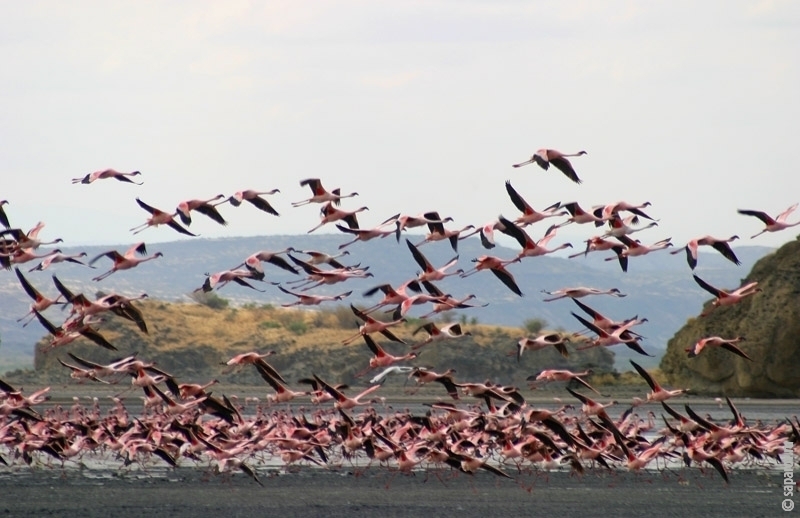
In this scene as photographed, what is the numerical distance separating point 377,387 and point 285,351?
126 ft

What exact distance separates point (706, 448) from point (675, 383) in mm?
23458

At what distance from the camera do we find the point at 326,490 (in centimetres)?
2616

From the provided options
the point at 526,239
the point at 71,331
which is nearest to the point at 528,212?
the point at 526,239

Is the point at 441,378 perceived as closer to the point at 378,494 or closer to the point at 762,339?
the point at 378,494

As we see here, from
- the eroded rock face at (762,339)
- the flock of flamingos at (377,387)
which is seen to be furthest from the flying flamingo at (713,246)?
the eroded rock face at (762,339)

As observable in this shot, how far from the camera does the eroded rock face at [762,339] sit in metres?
45.6

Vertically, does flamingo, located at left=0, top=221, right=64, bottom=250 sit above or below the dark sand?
above

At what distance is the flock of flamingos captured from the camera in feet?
80.4

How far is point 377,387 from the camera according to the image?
87.9ft

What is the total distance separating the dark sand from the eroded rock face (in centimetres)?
1618

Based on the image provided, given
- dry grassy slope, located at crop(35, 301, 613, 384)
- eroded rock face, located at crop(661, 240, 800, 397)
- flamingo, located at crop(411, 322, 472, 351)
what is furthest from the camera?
dry grassy slope, located at crop(35, 301, 613, 384)

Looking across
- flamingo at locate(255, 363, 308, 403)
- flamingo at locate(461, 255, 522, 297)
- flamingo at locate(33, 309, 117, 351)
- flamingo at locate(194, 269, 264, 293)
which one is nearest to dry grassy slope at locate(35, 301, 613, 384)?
flamingo at locate(255, 363, 308, 403)

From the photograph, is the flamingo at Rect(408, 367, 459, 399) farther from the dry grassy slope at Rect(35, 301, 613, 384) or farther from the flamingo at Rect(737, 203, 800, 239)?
the dry grassy slope at Rect(35, 301, 613, 384)

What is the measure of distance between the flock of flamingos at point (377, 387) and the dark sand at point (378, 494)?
1.41ft
